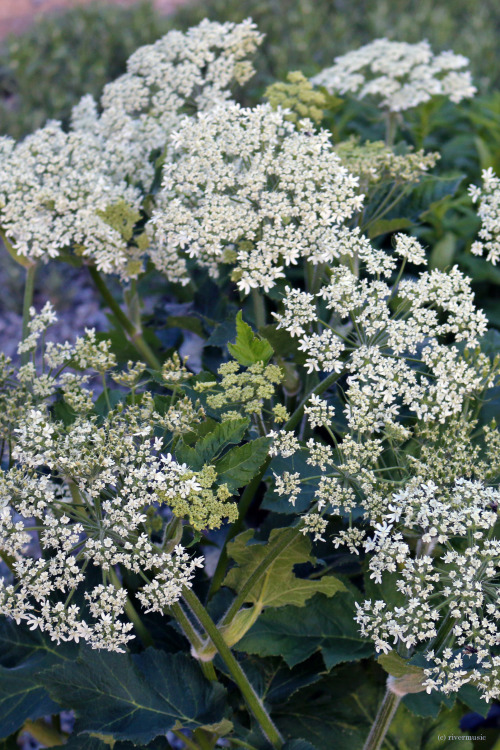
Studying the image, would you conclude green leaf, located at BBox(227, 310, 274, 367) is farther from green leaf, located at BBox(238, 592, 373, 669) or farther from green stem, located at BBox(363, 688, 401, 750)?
green stem, located at BBox(363, 688, 401, 750)

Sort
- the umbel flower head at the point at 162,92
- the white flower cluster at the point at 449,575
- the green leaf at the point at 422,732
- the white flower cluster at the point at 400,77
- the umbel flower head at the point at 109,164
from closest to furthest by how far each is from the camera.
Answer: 1. the white flower cluster at the point at 449,575
2. the umbel flower head at the point at 109,164
3. the green leaf at the point at 422,732
4. the umbel flower head at the point at 162,92
5. the white flower cluster at the point at 400,77

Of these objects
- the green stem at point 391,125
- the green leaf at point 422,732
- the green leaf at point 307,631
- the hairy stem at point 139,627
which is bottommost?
the green leaf at point 422,732

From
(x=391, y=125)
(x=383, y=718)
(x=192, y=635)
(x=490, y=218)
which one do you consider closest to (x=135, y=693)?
(x=192, y=635)

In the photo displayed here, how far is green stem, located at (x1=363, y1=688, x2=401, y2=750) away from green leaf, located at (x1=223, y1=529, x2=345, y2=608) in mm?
299

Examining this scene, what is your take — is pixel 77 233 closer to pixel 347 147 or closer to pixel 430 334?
pixel 347 147

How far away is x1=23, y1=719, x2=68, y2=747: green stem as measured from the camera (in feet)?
8.08

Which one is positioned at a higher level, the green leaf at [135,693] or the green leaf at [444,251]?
the green leaf at [135,693]

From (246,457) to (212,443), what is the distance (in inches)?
3.4

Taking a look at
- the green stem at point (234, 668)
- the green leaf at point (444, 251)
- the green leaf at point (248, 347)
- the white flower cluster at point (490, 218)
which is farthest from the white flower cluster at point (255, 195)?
the green leaf at point (444, 251)

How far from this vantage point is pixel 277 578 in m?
2.13

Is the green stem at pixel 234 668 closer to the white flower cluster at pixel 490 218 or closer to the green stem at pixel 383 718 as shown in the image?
the green stem at pixel 383 718

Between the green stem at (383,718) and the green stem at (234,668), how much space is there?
0.25m

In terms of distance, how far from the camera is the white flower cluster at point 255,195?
2.10m

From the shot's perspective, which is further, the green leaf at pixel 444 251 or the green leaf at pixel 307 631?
the green leaf at pixel 444 251
